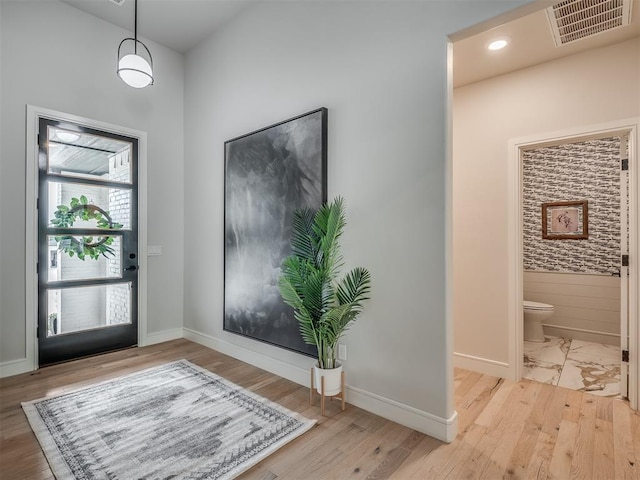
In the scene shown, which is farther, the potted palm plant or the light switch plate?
the light switch plate

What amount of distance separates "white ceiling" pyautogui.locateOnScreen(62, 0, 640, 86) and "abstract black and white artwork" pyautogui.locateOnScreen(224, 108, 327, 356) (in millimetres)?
1303

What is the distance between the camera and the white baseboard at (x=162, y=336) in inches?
146

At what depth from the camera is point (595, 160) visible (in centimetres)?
398

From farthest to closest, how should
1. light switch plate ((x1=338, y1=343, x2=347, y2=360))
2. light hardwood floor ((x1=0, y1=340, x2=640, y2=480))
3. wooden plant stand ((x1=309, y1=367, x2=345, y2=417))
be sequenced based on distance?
1. light switch plate ((x1=338, y1=343, x2=347, y2=360))
2. wooden plant stand ((x1=309, y1=367, x2=345, y2=417))
3. light hardwood floor ((x1=0, y1=340, x2=640, y2=480))

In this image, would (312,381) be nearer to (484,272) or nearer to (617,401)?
(484,272)

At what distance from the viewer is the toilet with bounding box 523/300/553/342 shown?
3852mm

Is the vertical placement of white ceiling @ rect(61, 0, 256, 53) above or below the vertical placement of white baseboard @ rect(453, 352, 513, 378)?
above

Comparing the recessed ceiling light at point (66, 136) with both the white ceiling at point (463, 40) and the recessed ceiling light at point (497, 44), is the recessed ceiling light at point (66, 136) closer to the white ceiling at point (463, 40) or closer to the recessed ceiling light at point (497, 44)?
the white ceiling at point (463, 40)

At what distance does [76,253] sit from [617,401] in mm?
4824

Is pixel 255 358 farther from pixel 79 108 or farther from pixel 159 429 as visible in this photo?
pixel 79 108

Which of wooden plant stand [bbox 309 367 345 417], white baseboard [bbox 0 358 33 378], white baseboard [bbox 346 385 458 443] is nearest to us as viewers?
white baseboard [bbox 346 385 458 443]

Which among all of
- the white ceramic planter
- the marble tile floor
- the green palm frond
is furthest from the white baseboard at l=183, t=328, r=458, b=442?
the marble tile floor

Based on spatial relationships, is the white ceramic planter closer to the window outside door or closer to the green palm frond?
the green palm frond

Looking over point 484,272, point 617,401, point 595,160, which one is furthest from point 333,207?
point 595,160
